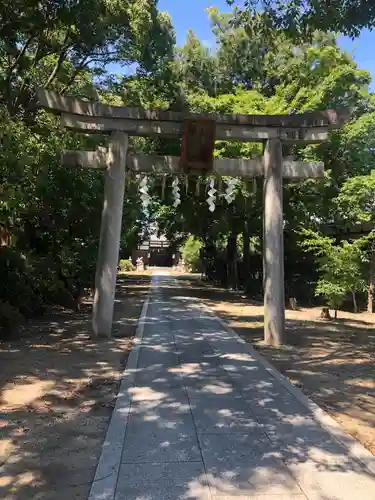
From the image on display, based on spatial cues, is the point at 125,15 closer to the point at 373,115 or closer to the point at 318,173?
the point at 318,173

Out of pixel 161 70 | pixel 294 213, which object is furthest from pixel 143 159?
pixel 294 213

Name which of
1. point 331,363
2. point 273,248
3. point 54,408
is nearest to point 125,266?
point 273,248

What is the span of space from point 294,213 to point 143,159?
33.8 feet

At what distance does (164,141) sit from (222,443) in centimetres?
1732

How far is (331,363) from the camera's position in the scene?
8.13 meters

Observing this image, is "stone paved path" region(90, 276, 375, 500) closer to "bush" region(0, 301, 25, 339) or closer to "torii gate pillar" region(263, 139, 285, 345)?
"torii gate pillar" region(263, 139, 285, 345)

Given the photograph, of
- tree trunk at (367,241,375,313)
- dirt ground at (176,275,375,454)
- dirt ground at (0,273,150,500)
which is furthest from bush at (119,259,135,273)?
dirt ground at (0,273,150,500)

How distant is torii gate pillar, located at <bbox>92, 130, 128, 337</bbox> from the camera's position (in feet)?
31.3

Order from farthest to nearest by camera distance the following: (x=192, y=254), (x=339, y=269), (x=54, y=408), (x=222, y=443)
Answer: (x=192, y=254) → (x=339, y=269) → (x=54, y=408) → (x=222, y=443)

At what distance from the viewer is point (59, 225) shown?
12781mm

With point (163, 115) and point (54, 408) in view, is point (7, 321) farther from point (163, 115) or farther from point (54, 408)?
point (163, 115)

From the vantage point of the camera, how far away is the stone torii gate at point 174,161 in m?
9.51

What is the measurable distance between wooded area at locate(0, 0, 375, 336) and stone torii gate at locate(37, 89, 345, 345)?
3.68 ft

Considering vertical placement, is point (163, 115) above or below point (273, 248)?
above
